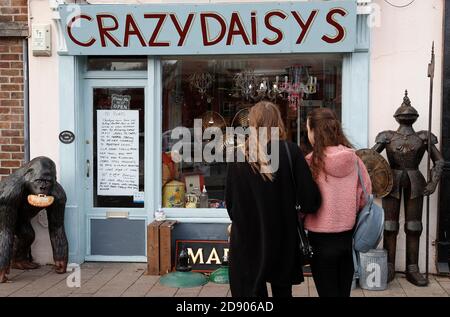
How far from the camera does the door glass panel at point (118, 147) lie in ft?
19.9

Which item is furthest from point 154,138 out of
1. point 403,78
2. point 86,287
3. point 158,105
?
point 403,78

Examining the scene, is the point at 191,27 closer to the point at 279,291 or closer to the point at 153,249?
the point at 153,249

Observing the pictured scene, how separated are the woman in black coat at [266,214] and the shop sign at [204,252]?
2.40m

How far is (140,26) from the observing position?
5.50m

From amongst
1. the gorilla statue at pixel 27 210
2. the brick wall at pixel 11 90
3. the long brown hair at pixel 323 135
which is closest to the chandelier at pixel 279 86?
the gorilla statue at pixel 27 210

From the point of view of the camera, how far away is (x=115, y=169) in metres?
6.12

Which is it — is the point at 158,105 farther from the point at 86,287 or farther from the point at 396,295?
the point at 396,295

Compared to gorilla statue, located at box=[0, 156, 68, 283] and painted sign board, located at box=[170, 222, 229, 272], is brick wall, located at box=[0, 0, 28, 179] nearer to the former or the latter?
gorilla statue, located at box=[0, 156, 68, 283]

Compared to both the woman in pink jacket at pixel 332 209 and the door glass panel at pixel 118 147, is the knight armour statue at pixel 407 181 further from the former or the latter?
the door glass panel at pixel 118 147

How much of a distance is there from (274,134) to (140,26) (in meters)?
2.91

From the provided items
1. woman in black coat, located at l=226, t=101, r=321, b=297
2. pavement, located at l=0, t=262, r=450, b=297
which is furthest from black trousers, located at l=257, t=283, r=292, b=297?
pavement, located at l=0, t=262, r=450, b=297

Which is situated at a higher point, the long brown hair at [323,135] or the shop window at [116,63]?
the shop window at [116,63]

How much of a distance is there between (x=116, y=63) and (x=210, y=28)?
124 cm

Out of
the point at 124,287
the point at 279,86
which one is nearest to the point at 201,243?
the point at 124,287
